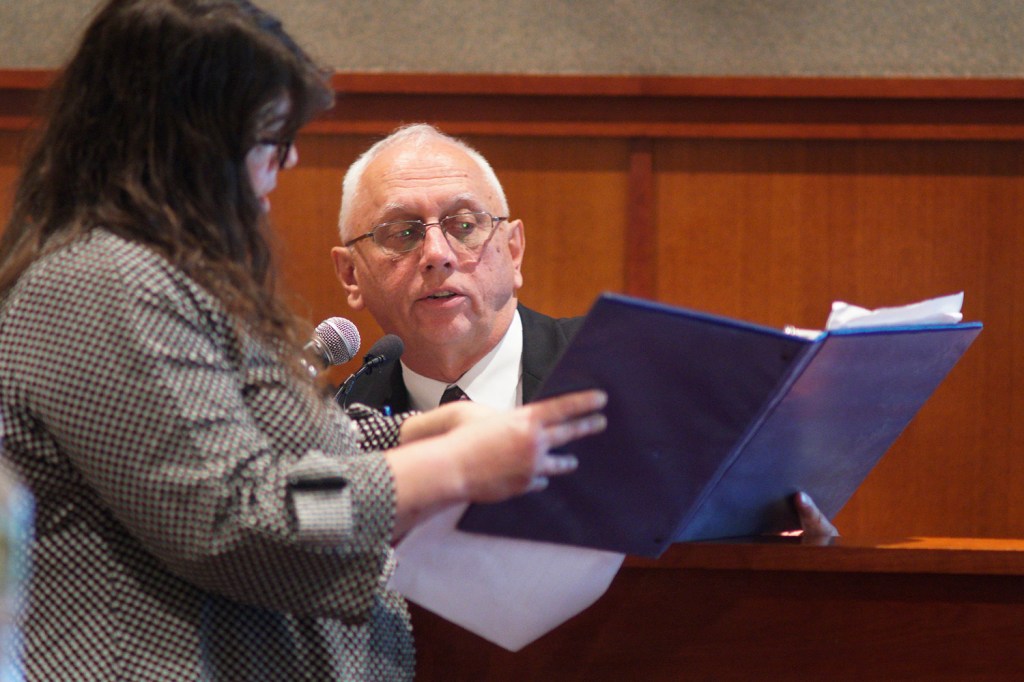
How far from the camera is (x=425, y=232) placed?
2.24m

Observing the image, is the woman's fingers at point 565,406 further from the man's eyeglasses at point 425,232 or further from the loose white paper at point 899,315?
the man's eyeglasses at point 425,232

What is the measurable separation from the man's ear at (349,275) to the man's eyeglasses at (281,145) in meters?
1.25

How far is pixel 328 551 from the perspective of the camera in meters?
0.93

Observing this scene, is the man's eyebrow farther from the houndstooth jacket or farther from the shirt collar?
the houndstooth jacket

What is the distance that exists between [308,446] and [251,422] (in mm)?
58

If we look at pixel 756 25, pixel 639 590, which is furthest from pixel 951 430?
pixel 639 590

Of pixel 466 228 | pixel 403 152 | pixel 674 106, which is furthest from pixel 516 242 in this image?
pixel 674 106

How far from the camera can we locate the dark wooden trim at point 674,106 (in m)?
3.17

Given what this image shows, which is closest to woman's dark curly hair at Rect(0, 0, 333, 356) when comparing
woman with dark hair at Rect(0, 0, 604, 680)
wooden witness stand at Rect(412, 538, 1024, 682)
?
woman with dark hair at Rect(0, 0, 604, 680)

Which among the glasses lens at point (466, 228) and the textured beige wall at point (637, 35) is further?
the textured beige wall at point (637, 35)

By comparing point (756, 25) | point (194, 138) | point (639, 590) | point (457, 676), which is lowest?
point (457, 676)

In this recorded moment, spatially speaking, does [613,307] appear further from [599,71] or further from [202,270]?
[599,71]

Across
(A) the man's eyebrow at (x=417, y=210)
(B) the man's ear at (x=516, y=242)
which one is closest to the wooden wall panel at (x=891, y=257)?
(B) the man's ear at (x=516, y=242)

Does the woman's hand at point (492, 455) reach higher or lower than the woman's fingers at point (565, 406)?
lower
